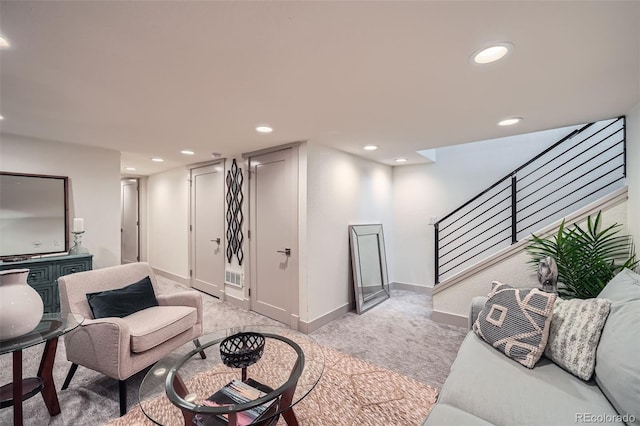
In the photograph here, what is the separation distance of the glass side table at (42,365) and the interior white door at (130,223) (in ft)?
15.3

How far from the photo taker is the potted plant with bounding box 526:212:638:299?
224 cm

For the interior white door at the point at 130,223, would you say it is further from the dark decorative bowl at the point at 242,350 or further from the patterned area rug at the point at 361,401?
the dark decorative bowl at the point at 242,350

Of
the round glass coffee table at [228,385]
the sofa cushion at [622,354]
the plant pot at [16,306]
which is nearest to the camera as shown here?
the sofa cushion at [622,354]

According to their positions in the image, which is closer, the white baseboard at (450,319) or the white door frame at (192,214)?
the white baseboard at (450,319)

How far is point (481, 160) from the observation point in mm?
3939

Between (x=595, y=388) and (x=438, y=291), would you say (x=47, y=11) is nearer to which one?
(x=595, y=388)

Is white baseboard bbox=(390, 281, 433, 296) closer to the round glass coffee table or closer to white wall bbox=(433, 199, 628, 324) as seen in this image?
white wall bbox=(433, 199, 628, 324)

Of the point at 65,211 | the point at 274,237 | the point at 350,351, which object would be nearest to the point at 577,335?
the point at 350,351

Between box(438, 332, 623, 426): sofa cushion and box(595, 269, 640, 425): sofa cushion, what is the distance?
0.08 m

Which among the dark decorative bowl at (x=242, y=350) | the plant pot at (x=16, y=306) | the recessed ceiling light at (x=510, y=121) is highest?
the recessed ceiling light at (x=510, y=121)

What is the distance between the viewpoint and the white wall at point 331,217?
3125mm

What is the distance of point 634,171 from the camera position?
7.34ft

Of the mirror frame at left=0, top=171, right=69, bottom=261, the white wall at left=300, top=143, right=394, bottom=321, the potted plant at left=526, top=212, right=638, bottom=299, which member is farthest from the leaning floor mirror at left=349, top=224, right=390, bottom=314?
the mirror frame at left=0, top=171, right=69, bottom=261

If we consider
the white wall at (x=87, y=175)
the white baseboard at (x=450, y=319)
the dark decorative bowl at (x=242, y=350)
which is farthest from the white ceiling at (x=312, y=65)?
the white baseboard at (x=450, y=319)
